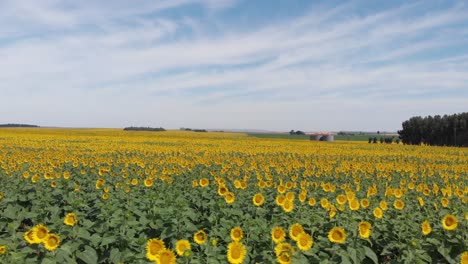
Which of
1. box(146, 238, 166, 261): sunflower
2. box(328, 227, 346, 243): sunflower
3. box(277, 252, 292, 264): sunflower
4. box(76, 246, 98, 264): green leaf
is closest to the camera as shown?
box(277, 252, 292, 264): sunflower

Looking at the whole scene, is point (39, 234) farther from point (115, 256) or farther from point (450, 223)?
point (450, 223)

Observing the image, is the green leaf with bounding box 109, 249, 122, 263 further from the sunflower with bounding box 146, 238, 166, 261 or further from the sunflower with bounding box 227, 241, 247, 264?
the sunflower with bounding box 227, 241, 247, 264

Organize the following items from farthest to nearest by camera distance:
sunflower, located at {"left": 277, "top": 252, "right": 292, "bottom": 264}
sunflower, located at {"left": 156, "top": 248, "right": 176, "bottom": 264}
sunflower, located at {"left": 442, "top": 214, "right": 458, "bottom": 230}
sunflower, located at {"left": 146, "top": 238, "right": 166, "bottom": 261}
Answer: sunflower, located at {"left": 442, "top": 214, "right": 458, "bottom": 230}, sunflower, located at {"left": 146, "top": 238, "right": 166, "bottom": 261}, sunflower, located at {"left": 277, "top": 252, "right": 292, "bottom": 264}, sunflower, located at {"left": 156, "top": 248, "right": 176, "bottom": 264}

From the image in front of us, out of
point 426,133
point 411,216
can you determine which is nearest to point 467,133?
point 426,133

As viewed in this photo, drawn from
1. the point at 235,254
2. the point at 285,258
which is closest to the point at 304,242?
the point at 285,258

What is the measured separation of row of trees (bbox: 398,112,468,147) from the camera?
214 feet

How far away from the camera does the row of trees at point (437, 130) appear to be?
2564 inches

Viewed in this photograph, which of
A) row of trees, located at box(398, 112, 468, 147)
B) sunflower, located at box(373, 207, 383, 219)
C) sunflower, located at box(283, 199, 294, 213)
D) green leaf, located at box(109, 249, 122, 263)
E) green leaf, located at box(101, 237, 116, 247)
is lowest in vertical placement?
green leaf, located at box(109, 249, 122, 263)

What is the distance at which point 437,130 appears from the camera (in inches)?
2729

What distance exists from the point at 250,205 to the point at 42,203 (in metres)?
3.31

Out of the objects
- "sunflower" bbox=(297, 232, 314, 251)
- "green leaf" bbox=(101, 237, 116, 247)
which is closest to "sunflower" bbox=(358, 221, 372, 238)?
"sunflower" bbox=(297, 232, 314, 251)

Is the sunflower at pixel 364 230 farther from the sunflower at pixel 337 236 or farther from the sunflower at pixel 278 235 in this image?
the sunflower at pixel 278 235

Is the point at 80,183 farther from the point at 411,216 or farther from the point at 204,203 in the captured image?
the point at 411,216

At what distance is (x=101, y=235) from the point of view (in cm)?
539
